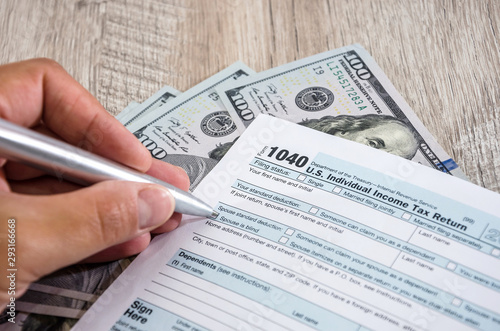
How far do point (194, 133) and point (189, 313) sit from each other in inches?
10.3

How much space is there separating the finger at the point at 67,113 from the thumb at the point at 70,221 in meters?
0.10

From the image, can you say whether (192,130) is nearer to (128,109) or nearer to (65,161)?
(128,109)

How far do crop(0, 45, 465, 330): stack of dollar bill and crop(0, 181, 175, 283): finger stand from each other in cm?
16

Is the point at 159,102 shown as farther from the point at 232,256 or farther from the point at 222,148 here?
the point at 232,256

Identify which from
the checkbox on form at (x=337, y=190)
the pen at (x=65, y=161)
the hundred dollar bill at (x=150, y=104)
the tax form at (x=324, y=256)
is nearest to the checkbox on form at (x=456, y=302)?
the tax form at (x=324, y=256)

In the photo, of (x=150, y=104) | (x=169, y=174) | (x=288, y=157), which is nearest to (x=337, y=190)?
(x=288, y=157)

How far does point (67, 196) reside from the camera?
1.47 feet

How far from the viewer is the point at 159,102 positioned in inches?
28.6

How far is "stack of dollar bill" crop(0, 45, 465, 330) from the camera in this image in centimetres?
65

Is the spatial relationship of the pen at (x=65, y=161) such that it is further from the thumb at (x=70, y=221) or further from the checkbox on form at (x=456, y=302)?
the checkbox on form at (x=456, y=302)

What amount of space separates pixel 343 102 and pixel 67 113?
353mm

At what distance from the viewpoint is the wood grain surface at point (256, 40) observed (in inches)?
28.1

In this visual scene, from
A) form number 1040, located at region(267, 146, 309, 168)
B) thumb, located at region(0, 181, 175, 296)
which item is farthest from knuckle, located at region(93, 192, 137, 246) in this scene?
form number 1040, located at region(267, 146, 309, 168)

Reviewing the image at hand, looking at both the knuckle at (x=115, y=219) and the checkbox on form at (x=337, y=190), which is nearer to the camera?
the knuckle at (x=115, y=219)
